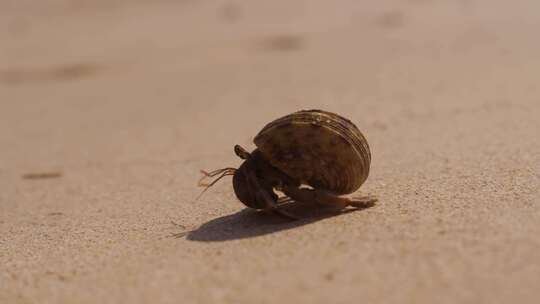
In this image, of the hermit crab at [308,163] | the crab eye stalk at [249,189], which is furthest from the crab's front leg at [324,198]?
the crab eye stalk at [249,189]

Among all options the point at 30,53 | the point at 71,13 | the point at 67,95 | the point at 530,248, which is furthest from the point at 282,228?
the point at 71,13

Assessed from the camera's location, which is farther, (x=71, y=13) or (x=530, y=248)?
(x=71, y=13)

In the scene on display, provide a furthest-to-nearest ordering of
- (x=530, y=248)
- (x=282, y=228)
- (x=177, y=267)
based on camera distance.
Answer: (x=282, y=228) → (x=177, y=267) → (x=530, y=248)

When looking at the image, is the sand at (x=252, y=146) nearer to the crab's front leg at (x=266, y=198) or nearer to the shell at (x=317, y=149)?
the crab's front leg at (x=266, y=198)

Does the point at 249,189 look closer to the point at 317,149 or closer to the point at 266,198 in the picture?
the point at 266,198

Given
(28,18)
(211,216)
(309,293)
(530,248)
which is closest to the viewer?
(309,293)

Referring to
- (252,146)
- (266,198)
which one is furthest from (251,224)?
(252,146)

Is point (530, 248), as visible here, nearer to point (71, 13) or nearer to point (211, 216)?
point (211, 216)
